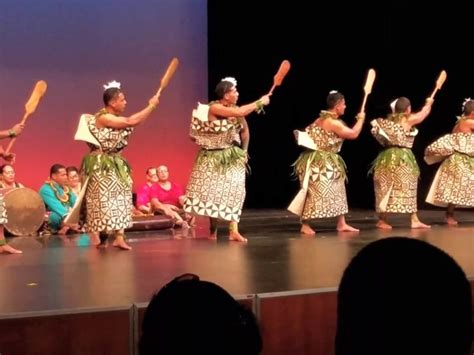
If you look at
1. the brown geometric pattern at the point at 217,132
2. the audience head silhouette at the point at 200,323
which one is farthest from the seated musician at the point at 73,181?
the audience head silhouette at the point at 200,323

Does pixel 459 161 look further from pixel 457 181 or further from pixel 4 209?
pixel 4 209

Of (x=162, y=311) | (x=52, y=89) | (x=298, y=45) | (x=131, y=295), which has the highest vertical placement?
(x=298, y=45)

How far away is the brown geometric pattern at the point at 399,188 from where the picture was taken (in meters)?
6.55

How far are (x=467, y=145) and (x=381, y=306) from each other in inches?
232

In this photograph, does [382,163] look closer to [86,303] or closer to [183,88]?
[183,88]

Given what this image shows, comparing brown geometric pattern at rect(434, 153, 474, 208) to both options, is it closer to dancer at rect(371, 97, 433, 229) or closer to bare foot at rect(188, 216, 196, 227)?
dancer at rect(371, 97, 433, 229)

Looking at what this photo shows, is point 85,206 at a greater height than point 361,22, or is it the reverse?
point 361,22

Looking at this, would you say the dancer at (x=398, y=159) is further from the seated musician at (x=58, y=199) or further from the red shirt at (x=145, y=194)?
the seated musician at (x=58, y=199)

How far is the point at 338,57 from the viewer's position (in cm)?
920

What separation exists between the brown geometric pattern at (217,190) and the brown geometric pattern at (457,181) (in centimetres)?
211

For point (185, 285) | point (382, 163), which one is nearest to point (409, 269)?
point (185, 285)

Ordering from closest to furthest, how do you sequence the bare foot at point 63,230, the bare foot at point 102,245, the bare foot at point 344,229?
the bare foot at point 102,245 → the bare foot at point 344,229 → the bare foot at point 63,230

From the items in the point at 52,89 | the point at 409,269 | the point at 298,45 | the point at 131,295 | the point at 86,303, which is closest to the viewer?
the point at 409,269

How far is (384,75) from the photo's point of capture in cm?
905
